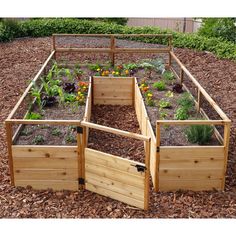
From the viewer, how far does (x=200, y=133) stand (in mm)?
5266

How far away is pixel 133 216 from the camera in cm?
452

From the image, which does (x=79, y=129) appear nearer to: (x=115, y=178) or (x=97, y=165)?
(x=97, y=165)

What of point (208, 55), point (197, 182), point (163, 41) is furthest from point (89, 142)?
point (163, 41)

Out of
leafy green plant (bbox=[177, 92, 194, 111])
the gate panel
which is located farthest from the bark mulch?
leafy green plant (bbox=[177, 92, 194, 111])

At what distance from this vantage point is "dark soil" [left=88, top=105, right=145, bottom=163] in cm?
607

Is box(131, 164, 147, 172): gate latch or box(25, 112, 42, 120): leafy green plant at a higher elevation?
box(25, 112, 42, 120): leafy green plant

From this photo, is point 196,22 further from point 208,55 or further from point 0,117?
point 0,117

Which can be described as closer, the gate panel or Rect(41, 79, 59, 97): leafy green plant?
the gate panel

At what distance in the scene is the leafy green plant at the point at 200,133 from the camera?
206 inches

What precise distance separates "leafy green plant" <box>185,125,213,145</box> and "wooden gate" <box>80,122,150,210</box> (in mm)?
1083

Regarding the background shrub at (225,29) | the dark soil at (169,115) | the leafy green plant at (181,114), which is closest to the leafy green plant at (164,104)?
the dark soil at (169,115)

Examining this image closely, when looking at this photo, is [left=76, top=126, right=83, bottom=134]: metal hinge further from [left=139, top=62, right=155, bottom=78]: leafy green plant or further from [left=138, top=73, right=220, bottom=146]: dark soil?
[left=139, top=62, right=155, bottom=78]: leafy green plant

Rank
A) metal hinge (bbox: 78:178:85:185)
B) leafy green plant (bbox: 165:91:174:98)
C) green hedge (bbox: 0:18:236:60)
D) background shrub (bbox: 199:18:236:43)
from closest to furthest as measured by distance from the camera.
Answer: metal hinge (bbox: 78:178:85:185)
leafy green plant (bbox: 165:91:174:98)
background shrub (bbox: 199:18:236:43)
green hedge (bbox: 0:18:236:60)

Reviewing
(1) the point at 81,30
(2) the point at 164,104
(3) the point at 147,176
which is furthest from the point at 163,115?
(1) the point at 81,30
